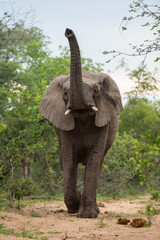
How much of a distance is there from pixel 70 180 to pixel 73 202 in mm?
408

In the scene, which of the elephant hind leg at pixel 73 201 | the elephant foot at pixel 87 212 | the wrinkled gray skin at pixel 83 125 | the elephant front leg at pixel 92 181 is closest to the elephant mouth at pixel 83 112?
the wrinkled gray skin at pixel 83 125

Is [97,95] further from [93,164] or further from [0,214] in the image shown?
[0,214]

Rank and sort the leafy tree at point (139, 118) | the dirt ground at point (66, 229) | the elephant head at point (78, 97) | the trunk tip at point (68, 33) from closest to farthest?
1. the dirt ground at point (66, 229)
2. the trunk tip at point (68, 33)
3. the elephant head at point (78, 97)
4. the leafy tree at point (139, 118)

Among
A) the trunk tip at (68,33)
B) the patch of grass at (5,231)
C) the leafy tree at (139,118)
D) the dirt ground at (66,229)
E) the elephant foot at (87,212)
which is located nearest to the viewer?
the dirt ground at (66,229)

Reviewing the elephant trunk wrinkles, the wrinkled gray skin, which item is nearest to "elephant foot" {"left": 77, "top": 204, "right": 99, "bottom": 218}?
the wrinkled gray skin

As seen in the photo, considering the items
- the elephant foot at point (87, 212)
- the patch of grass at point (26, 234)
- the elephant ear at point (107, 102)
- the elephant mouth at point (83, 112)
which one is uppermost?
the elephant ear at point (107, 102)

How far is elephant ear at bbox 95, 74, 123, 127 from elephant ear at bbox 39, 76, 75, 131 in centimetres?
54

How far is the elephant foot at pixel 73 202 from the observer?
269 inches

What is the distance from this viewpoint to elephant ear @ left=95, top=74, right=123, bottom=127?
689 centimetres

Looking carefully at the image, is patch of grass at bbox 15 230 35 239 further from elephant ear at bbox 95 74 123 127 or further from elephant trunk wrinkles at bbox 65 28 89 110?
elephant ear at bbox 95 74 123 127

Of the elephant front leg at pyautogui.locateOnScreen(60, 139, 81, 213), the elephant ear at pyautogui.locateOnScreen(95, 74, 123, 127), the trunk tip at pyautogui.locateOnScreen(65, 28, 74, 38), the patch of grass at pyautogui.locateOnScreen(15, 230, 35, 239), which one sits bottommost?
the patch of grass at pyautogui.locateOnScreen(15, 230, 35, 239)

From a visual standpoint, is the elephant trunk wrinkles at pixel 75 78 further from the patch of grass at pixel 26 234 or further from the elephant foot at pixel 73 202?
the patch of grass at pixel 26 234

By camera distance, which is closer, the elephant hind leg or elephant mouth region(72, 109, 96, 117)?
elephant mouth region(72, 109, 96, 117)

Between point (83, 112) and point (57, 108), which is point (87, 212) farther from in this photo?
point (57, 108)
